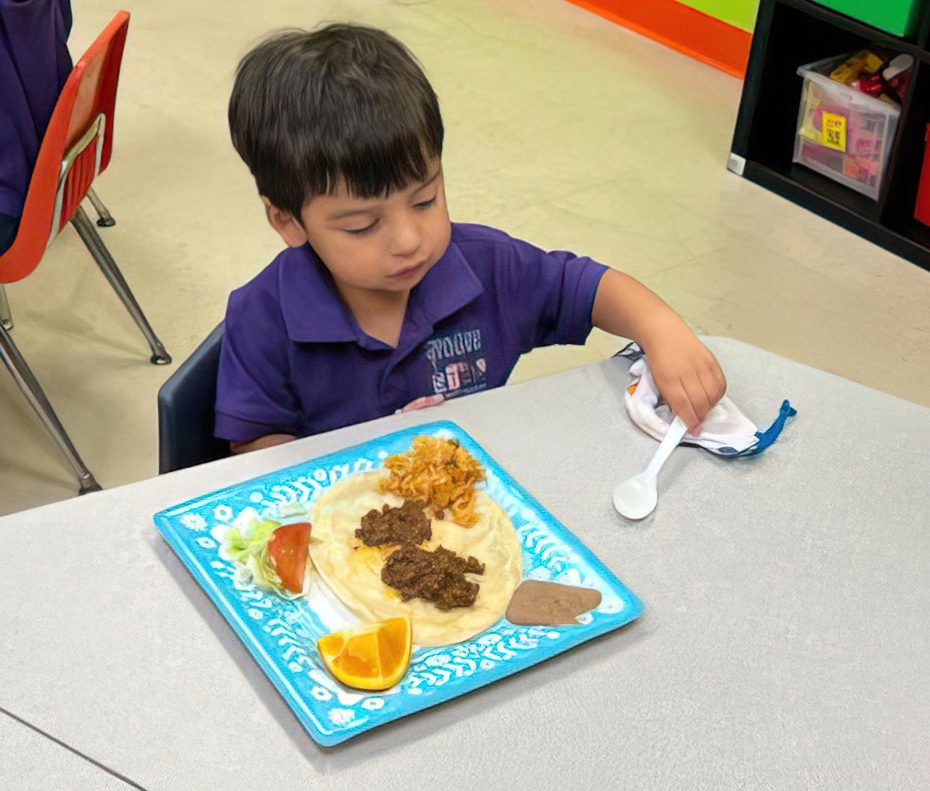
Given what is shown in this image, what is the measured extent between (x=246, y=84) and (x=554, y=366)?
132cm

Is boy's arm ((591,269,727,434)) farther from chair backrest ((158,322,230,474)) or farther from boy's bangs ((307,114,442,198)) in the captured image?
chair backrest ((158,322,230,474))

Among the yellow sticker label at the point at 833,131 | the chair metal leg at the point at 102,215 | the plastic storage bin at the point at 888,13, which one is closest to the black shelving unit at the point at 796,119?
the plastic storage bin at the point at 888,13

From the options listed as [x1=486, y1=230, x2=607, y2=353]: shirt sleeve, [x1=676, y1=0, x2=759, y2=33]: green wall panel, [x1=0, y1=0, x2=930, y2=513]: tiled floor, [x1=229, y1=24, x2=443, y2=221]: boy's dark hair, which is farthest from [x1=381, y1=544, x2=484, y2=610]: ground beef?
[x1=676, y1=0, x2=759, y2=33]: green wall panel

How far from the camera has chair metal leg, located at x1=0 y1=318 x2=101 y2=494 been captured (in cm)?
189

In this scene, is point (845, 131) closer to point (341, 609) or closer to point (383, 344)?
point (383, 344)

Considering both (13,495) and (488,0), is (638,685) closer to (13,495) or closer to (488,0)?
(13,495)

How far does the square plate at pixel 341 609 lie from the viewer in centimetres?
79

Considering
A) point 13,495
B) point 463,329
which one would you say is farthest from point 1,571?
point 13,495

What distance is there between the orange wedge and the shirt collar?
424mm

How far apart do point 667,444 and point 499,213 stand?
187 cm

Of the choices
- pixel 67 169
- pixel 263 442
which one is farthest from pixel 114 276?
pixel 263 442

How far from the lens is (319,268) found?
1.22 metres

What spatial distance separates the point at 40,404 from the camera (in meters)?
1.93

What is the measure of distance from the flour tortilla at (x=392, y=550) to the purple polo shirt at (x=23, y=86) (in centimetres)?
107
